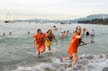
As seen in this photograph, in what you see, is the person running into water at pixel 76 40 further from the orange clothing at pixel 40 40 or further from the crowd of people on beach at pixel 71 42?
the orange clothing at pixel 40 40

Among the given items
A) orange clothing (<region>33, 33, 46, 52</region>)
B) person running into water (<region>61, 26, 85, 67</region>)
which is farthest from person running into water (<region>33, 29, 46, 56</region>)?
person running into water (<region>61, 26, 85, 67</region>)

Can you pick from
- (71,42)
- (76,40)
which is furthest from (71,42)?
(76,40)

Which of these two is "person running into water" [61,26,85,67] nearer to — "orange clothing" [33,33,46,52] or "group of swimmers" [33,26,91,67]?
"group of swimmers" [33,26,91,67]

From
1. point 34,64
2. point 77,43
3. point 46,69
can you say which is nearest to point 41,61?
point 34,64

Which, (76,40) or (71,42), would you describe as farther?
(71,42)

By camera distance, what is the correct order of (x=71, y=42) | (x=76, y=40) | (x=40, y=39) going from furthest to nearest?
1. (x=40, y=39)
2. (x=71, y=42)
3. (x=76, y=40)

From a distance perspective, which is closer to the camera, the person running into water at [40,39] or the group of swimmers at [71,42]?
the group of swimmers at [71,42]

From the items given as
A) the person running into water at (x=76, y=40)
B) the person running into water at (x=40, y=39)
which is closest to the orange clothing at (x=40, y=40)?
the person running into water at (x=40, y=39)

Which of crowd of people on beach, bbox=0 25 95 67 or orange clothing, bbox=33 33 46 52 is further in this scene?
orange clothing, bbox=33 33 46 52

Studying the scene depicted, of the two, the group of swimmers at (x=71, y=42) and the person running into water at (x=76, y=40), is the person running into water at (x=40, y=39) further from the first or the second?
the person running into water at (x=76, y=40)

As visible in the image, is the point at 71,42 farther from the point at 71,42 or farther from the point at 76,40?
the point at 76,40

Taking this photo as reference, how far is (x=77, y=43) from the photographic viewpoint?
53.1ft

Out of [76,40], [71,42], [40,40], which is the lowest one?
[40,40]

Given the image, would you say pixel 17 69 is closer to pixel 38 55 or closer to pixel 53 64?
pixel 53 64
